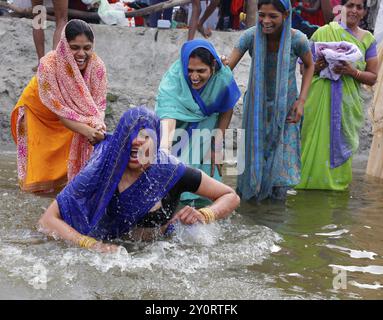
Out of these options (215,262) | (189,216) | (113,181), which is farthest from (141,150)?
(215,262)

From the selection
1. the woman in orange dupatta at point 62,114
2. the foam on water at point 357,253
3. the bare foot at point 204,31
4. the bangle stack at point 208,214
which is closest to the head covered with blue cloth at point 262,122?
the woman in orange dupatta at point 62,114

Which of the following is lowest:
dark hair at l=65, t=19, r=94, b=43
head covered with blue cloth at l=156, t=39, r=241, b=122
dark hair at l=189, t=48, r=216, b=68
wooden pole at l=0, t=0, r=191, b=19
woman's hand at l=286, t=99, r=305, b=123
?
woman's hand at l=286, t=99, r=305, b=123

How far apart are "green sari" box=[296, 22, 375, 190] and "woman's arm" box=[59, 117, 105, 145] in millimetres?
2162

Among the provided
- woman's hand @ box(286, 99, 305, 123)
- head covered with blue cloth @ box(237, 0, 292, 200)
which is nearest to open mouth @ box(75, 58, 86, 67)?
head covered with blue cloth @ box(237, 0, 292, 200)

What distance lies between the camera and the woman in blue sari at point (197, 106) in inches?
213

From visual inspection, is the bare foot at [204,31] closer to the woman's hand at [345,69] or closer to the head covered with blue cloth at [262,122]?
the woman's hand at [345,69]

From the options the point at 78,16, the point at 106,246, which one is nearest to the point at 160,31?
the point at 78,16

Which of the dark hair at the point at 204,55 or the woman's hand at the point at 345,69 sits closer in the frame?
the dark hair at the point at 204,55

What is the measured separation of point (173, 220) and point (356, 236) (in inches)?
54.8

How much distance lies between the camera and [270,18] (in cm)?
577

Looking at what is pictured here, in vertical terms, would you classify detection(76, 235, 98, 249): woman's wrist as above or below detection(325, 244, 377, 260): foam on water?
above

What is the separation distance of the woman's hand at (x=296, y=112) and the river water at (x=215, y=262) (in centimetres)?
82

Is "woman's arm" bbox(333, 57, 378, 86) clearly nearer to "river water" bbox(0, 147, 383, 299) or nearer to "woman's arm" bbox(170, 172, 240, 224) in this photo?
"river water" bbox(0, 147, 383, 299)

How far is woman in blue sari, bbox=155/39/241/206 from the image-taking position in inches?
213
